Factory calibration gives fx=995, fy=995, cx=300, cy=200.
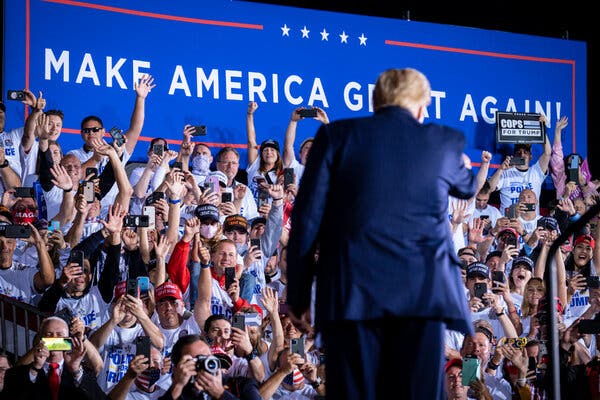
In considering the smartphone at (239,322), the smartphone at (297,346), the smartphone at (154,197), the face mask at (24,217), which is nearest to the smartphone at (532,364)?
the smartphone at (297,346)

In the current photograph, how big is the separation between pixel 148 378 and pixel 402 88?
12.7ft

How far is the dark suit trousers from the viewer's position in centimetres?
221

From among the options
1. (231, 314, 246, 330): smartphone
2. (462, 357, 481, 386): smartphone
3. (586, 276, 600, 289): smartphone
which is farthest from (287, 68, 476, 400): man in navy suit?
(586, 276, 600, 289): smartphone

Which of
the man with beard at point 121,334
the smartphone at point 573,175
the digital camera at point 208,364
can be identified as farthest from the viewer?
the smartphone at point 573,175

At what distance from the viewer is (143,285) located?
20.1ft

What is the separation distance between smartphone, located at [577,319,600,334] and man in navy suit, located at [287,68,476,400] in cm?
427

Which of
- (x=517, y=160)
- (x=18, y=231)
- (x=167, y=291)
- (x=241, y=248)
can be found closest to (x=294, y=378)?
(x=167, y=291)

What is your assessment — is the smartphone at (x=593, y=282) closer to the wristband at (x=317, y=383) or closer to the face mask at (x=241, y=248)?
the wristband at (x=317, y=383)

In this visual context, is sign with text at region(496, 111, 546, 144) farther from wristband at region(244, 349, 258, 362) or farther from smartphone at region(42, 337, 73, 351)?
smartphone at region(42, 337, 73, 351)

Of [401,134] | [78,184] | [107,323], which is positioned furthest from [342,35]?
[401,134]

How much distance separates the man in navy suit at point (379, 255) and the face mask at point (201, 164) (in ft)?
17.9

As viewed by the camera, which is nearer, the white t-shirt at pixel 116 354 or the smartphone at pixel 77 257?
the white t-shirt at pixel 116 354

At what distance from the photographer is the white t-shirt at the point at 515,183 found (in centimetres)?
895

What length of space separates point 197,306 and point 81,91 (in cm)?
242
